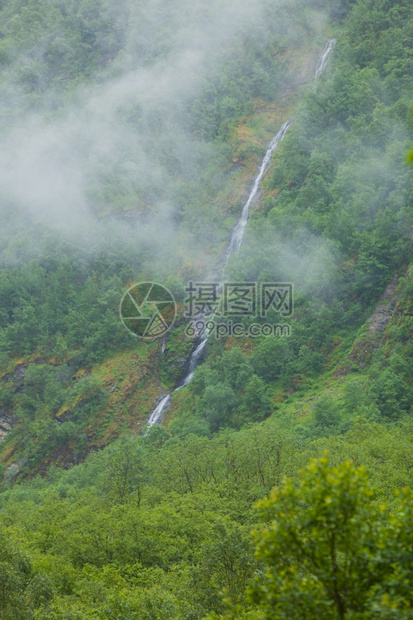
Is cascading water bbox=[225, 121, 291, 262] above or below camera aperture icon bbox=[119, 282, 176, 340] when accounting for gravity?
above

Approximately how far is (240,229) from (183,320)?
1521 centimetres

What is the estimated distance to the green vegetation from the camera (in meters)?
18.2

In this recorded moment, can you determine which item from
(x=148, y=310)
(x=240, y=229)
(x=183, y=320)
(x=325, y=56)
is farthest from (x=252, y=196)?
(x=325, y=56)

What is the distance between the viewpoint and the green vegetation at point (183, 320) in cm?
1823

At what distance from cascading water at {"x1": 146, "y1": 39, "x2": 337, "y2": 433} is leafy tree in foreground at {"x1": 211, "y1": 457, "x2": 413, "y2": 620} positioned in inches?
1933

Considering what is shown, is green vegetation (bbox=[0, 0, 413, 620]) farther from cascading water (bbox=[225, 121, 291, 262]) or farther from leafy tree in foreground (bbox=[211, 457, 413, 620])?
cascading water (bbox=[225, 121, 291, 262])

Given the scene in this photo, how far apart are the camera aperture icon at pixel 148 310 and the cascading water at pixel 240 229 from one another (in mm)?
6498

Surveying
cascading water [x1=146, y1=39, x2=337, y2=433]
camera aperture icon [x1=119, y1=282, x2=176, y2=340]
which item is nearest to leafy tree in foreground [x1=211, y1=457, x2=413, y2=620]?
cascading water [x1=146, y1=39, x2=337, y2=433]

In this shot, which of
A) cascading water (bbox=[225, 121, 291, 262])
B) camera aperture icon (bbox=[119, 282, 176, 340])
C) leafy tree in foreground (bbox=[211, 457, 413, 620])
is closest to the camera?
leafy tree in foreground (bbox=[211, 457, 413, 620])

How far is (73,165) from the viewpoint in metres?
93.3

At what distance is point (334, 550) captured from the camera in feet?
32.6

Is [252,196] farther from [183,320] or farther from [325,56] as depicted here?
[325,56]

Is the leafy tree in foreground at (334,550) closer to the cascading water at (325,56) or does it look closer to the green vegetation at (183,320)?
the green vegetation at (183,320)

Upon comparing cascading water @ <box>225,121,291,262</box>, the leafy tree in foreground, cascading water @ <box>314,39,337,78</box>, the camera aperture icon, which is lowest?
the leafy tree in foreground
